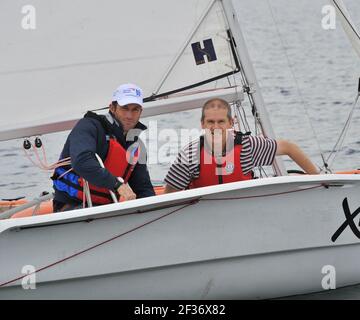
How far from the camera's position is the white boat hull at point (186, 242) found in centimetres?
424

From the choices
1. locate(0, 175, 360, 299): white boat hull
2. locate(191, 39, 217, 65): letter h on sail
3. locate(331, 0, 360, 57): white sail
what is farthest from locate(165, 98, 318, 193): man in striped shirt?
locate(331, 0, 360, 57): white sail

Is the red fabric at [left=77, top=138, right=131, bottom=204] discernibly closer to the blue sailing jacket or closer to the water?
the blue sailing jacket

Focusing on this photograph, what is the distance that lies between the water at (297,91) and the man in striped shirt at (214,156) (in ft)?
2.56

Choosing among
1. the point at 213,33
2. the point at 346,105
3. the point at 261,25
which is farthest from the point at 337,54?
the point at 213,33

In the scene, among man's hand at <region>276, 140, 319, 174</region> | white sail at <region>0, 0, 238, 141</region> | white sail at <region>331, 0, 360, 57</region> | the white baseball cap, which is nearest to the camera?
the white baseball cap

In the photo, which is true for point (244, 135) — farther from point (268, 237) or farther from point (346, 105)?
point (346, 105)

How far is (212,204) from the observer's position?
4305 mm

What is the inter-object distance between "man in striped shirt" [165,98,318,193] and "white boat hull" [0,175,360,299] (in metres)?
0.31

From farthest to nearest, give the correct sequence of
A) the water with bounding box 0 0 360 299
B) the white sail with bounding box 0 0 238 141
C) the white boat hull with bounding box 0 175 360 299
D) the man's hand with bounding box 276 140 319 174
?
the water with bounding box 0 0 360 299 → the white sail with bounding box 0 0 238 141 → the man's hand with bounding box 276 140 319 174 → the white boat hull with bounding box 0 175 360 299

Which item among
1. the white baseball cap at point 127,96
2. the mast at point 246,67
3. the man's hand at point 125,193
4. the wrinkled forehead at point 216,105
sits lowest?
the man's hand at point 125,193

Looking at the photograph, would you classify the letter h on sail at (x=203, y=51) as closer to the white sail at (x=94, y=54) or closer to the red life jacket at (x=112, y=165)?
the white sail at (x=94, y=54)

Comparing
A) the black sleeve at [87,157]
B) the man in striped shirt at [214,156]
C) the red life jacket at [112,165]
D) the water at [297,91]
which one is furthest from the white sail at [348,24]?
the black sleeve at [87,157]

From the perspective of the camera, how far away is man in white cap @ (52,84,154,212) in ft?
14.2

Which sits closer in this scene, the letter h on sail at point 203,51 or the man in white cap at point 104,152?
the man in white cap at point 104,152
